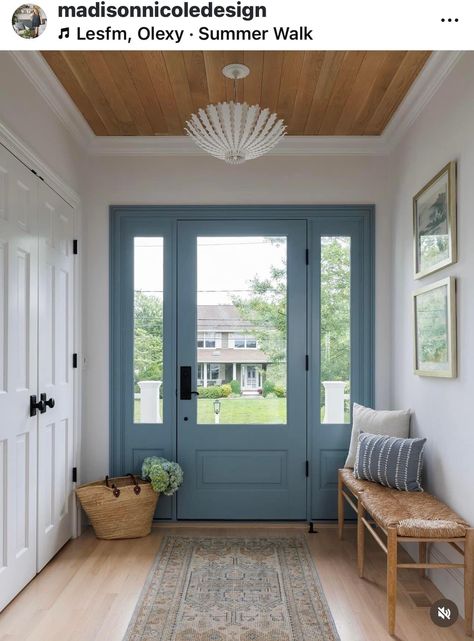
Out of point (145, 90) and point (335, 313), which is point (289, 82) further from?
point (335, 313)

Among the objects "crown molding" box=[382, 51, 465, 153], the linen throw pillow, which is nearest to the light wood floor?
the linen throw pillow

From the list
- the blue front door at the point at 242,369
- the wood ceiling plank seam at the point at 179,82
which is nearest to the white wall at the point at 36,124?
the wood ceiling plank seam at the point at 179,82

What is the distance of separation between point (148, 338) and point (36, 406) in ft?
4.03

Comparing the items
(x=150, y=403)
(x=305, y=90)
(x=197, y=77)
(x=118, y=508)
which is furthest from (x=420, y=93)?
(x=118, y=508)

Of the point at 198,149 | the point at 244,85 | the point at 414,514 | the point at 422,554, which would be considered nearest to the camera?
the point at 414,514

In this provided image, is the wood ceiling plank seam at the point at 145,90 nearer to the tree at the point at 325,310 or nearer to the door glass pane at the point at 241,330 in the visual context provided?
the door glass pane at the point at 241,330

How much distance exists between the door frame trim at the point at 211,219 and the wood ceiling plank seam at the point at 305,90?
57 cm

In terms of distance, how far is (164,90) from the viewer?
133 inches

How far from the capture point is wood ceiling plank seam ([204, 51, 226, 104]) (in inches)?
117

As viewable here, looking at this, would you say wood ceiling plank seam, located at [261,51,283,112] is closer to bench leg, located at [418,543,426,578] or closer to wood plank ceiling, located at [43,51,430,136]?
wood plank ceiling, located at [43,51,430,136]

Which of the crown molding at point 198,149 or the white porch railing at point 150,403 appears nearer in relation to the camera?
the crown molding at point 198,149

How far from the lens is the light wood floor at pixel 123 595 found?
2.59 meters

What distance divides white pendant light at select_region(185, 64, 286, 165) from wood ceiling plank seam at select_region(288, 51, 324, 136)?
0.99 feet
